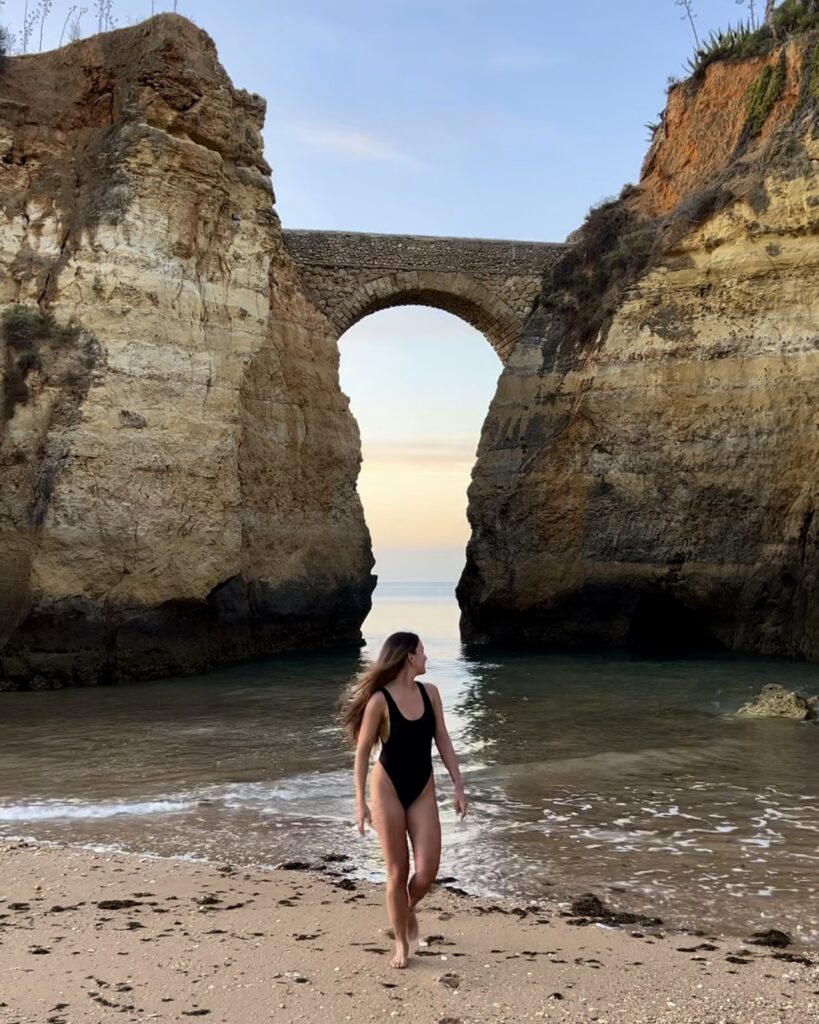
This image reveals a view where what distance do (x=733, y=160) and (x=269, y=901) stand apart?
16.7m

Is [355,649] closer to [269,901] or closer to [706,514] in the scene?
[706,514]

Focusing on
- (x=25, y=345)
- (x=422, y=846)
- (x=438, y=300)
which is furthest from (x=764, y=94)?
(x=422, y=846)

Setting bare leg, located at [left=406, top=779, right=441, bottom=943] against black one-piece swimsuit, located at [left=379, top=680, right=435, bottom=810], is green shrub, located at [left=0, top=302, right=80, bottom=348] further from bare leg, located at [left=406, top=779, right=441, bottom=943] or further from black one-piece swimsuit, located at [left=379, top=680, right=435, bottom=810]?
bare leg, located at [left=406, top=779, right=441, bottom=943]

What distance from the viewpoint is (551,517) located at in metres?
18.0

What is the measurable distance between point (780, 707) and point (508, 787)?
4.17 metres

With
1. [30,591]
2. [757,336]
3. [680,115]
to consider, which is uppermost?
[680,115]

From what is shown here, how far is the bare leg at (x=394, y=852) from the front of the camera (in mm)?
3567

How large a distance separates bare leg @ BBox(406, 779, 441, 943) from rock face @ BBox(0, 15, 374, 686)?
9.32 m

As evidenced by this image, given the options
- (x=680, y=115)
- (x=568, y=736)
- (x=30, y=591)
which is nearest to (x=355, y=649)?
(x=30, y=591)

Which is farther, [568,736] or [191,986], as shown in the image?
[568,736]

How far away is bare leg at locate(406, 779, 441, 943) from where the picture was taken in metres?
3.67

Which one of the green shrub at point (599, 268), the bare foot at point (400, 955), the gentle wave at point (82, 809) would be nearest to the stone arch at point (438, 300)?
the green shrub at point (599, 268)

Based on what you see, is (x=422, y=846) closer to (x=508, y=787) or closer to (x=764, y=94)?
(x=508, y=787)

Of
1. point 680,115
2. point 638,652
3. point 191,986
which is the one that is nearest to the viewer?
point 191,986
